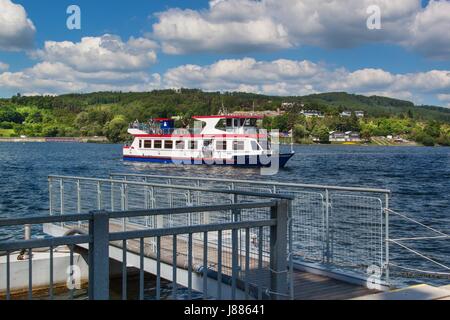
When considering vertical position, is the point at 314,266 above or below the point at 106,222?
below

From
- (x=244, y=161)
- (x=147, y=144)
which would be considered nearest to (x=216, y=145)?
(x=244, y=161)

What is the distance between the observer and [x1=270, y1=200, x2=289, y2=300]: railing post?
4918 mm

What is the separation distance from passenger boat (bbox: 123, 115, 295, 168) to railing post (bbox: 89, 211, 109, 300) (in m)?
50.1

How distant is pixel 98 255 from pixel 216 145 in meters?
54.0

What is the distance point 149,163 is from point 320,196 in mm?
57843

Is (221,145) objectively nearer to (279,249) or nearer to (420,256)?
(420,256)

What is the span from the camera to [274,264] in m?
5.10

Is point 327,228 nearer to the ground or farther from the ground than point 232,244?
nearer to the ground

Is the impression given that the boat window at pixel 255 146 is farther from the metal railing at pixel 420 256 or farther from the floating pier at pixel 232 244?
the floating pier at pixel 232 244

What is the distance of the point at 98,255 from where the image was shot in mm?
3906

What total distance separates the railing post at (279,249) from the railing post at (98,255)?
164 cm

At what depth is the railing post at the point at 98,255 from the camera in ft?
12.7
